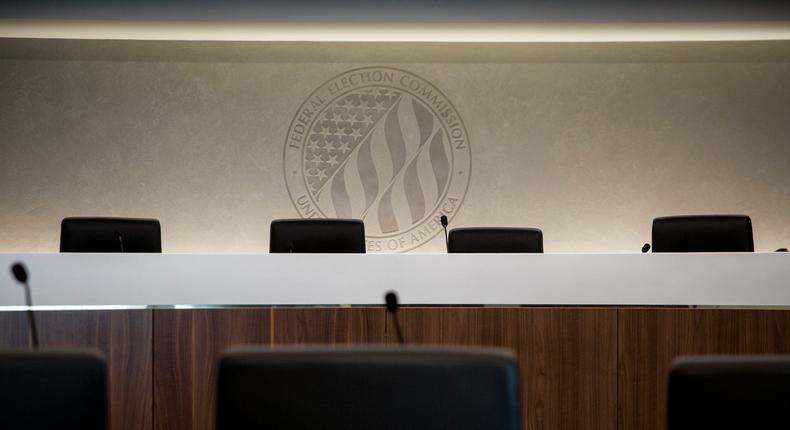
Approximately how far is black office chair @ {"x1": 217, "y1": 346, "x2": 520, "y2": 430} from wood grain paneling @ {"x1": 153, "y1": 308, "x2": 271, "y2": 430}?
117 centimetres

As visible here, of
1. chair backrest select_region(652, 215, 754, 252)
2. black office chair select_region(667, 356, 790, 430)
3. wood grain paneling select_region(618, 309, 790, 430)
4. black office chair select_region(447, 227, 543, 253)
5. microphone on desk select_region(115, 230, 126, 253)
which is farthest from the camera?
black office chair select_region(447, 227, 543, 253)

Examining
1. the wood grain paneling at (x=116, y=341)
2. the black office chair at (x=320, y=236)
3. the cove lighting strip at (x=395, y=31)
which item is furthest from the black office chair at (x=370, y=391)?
the cove lighting strip at (x=395, y=31)

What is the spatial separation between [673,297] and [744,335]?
0.21 meters

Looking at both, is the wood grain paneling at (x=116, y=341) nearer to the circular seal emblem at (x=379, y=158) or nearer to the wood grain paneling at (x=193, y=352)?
the wood grain paneling at (x=193, y=352)

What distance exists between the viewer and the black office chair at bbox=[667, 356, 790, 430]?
0.90 metres

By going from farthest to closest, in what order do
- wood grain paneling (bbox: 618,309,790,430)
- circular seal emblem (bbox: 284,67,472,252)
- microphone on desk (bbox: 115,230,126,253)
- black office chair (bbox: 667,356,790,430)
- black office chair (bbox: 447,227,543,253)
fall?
circular seal emblem (bbox: 284,67,472,252) < black office chair (bbox: 447,227,543,253) < microphone on desk (bbox: 115,230,126,253) < wood grain paneling (bbox: 618,309,790,430) < black office chair (bbox: 667,356,790,430)

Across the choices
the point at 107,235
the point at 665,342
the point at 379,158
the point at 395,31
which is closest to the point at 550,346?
the point at 665,342

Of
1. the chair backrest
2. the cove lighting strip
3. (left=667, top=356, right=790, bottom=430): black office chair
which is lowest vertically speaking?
(left=667, top=356, right=790, bottom=430): black office chair

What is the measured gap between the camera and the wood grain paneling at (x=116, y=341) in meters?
2.01

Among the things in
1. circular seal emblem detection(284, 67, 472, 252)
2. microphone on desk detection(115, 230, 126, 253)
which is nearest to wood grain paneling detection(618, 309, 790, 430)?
microphone on desk detection(115, 230, 126, 253)

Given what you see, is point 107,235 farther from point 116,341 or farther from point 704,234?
point 704,234

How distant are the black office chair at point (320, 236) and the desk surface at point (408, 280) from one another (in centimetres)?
124

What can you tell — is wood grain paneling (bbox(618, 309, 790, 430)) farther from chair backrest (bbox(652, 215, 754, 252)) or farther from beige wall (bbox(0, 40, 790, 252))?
beige wall (bbox(0, 40, 790, 252))

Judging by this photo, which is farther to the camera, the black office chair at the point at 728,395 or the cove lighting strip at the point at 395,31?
the cove lighting strip at the point at 395,31
